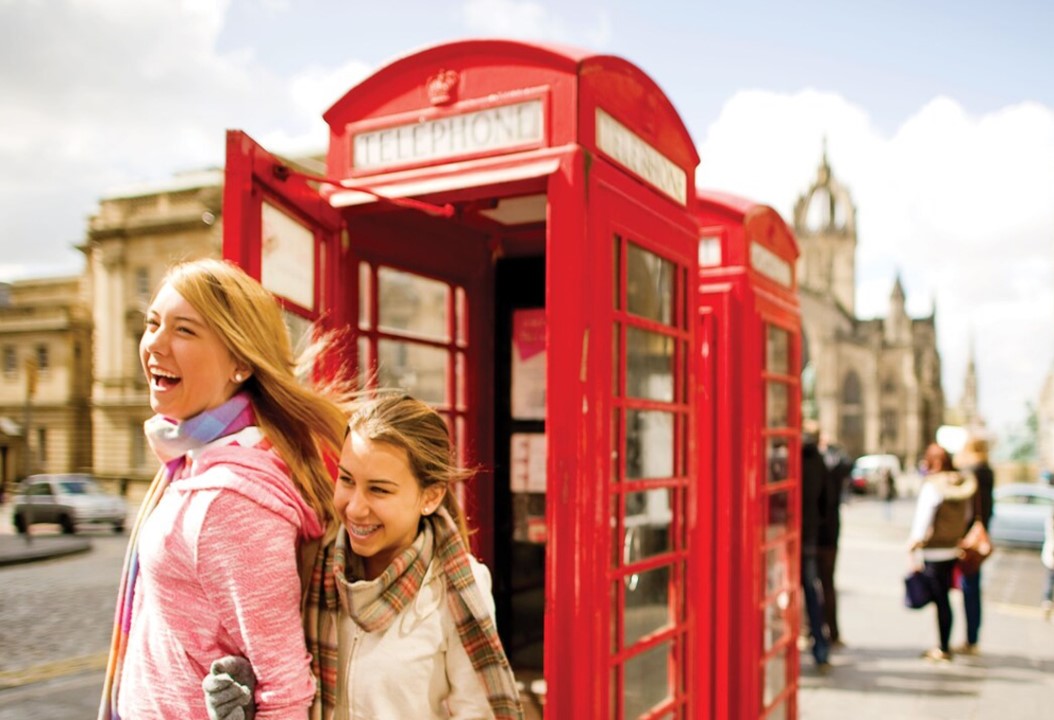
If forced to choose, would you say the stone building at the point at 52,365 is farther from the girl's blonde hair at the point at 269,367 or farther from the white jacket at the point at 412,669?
the white jacket at the point at 412,669

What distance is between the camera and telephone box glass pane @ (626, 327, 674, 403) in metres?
2.69

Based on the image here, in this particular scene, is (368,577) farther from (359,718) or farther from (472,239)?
(472,239)

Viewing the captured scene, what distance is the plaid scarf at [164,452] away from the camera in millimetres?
1677

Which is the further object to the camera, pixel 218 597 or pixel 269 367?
pixel 269 367

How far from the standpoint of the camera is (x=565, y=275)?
231cm

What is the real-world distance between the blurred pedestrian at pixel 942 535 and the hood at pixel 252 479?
6.03 metres

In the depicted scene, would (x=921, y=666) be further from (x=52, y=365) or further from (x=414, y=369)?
(x=52, y=365)

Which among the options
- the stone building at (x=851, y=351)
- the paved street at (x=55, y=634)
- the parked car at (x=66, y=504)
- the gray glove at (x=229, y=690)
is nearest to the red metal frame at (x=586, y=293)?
the gray glove at (x=229, y=690)

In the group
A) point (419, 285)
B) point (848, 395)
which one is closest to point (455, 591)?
point (419, 285)

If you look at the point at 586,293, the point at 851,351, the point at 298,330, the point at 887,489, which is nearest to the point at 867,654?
the point at 586,293

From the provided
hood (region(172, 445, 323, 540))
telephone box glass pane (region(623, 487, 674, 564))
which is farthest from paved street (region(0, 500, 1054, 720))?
hood (region(172, 445, 323, 540))

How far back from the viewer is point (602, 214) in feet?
8.03

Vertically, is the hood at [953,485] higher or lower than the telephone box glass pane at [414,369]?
lower

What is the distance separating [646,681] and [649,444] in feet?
2.59
